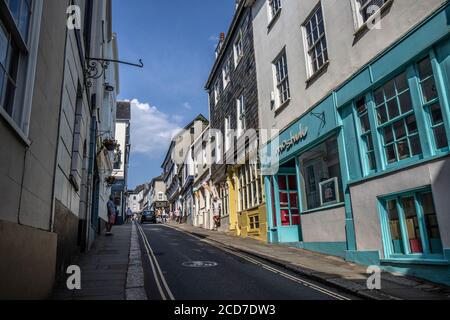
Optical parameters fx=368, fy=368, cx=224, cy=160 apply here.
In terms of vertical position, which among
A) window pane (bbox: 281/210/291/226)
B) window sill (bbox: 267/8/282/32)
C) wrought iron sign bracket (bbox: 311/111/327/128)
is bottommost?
window pane (bbox: 281/210/291/226)

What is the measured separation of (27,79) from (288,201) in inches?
458

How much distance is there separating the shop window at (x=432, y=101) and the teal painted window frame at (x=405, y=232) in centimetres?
101

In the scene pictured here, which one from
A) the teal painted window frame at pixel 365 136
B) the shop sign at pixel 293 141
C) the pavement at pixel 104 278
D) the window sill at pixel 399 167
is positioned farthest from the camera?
the shop sign at pixel 293 141

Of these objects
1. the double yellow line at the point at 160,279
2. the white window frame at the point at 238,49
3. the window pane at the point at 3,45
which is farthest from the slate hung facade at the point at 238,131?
the window pane at the point at 3,45

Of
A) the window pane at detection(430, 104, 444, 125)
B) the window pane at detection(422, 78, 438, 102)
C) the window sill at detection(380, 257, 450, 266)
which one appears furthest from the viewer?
the window pane at detection(422, 78, 438, 102)

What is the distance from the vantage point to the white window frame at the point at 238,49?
1959 cm

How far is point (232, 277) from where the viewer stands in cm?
772

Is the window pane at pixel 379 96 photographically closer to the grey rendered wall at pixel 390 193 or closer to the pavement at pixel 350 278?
the grey rendered wall at pixel 390 193

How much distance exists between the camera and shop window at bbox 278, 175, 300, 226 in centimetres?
1463

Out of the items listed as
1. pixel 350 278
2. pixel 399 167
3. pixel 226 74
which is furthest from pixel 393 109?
pixel 226 74

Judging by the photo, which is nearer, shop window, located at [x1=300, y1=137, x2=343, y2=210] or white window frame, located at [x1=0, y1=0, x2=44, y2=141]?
white window frame, located at [x1=0, y1=0, x2=44, y2=141]

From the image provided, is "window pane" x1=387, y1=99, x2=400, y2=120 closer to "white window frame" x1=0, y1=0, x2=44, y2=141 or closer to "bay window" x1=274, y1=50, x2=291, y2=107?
"bay window" x1=274, y1=50, x2=291, y2=107

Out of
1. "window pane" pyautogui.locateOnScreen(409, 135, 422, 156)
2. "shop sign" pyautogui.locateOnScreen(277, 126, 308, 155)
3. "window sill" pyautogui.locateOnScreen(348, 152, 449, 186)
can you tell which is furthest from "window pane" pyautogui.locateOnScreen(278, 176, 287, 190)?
"window pane" pyautogui.locateOnScreen(409, 135, 422, 156)
